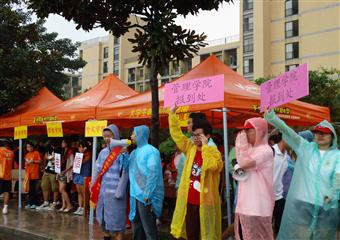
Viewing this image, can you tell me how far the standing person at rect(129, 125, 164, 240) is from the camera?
19.4 feet

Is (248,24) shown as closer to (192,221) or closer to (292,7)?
(292,7)

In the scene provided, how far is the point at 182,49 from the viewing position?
729cm

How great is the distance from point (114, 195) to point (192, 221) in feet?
4.54

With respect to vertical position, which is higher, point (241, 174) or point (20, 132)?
point (20, 132)

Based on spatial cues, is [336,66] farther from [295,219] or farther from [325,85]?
[295,219]

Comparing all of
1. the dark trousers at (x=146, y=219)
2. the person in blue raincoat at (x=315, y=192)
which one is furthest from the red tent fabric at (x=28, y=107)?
the person in blue raincoat at (x=315, y=192)

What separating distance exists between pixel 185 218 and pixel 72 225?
14.8 ft

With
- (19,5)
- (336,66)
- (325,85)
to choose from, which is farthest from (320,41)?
(19,5)

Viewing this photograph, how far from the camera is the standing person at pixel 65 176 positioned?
445 inches

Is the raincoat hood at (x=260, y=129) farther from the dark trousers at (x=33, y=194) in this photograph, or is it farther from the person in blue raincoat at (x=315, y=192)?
the dark trousers at (x=33, y=194)

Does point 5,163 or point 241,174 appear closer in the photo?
point 241,174

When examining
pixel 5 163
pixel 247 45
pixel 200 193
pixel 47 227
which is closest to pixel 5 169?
pixel 5 163

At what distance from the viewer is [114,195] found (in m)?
6.45

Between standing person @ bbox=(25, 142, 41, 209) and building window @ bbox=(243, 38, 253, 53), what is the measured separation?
141 ft
